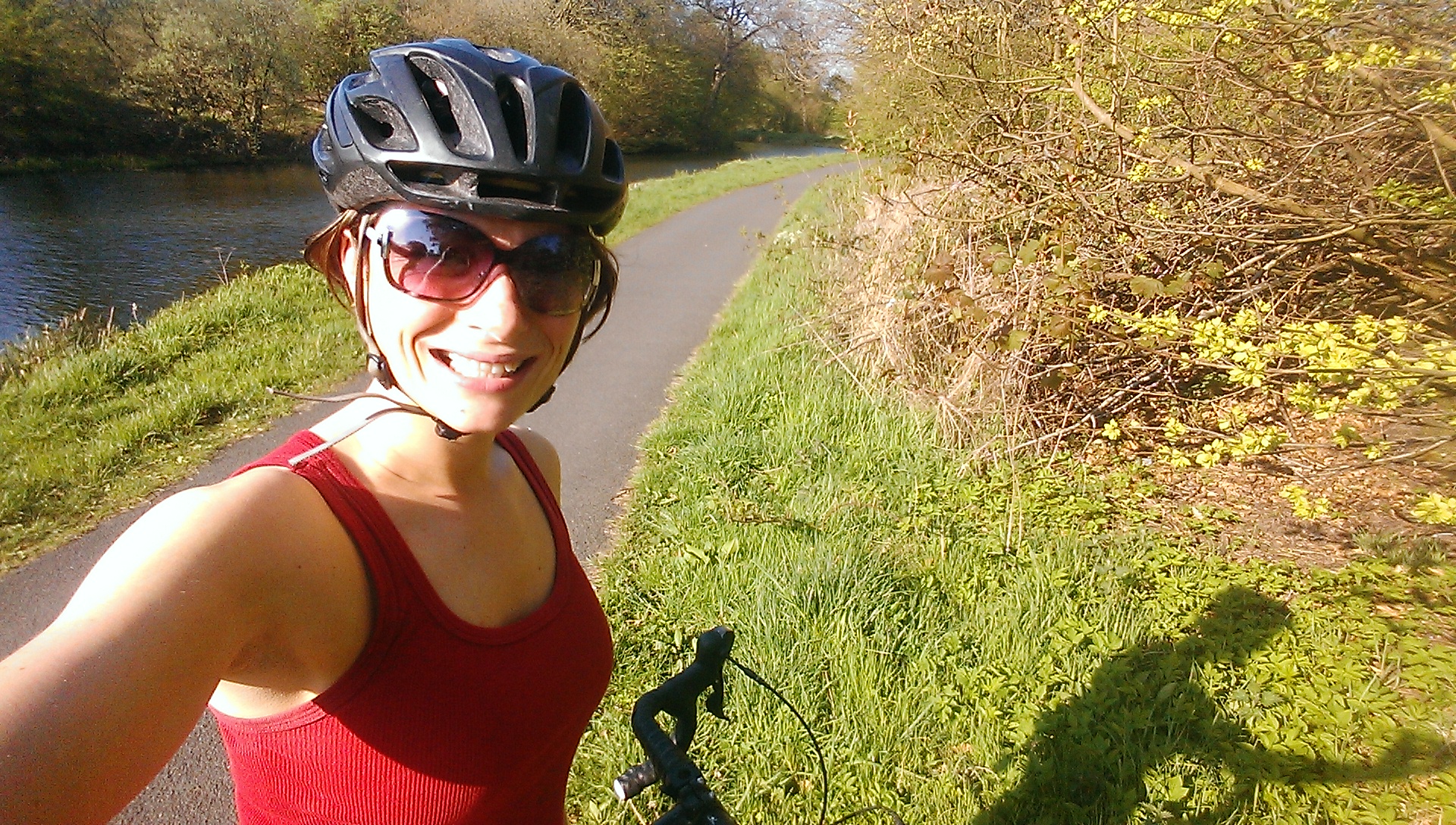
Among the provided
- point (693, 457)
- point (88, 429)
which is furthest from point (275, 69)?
point (693, 457)

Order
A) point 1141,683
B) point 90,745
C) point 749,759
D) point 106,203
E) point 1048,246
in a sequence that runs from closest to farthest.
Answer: point 90,745 < point 749,759 < point 1141,683 < point 1048,246 < point 106,203

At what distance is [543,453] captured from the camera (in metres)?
1.74

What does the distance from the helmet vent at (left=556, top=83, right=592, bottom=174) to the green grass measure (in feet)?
6.87

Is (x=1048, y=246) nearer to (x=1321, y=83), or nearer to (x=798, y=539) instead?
(x=1321, y=83)

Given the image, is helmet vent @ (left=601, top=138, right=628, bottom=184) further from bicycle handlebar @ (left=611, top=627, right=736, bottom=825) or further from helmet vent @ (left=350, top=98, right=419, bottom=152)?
bicycle handlebar @ (left=611, top=627, right=736, bottom=825)

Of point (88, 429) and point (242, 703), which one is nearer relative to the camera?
point (242, 703)

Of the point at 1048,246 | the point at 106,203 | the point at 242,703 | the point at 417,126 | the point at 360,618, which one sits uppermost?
the point at 417,126

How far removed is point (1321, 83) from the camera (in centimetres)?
381

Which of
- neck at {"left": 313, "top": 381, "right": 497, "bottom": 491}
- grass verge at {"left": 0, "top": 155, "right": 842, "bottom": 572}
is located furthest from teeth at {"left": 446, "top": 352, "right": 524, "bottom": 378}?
grass verge at {"left": 0, "top": 155, "right": 842, "bottom": 572}

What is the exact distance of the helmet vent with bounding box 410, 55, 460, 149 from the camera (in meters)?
1.30

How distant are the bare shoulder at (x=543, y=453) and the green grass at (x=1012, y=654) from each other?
1338 mm

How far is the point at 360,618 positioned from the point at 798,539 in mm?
2807

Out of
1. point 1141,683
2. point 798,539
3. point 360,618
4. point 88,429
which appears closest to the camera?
point 360,618

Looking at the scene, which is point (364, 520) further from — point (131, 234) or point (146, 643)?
point (131, 234)
